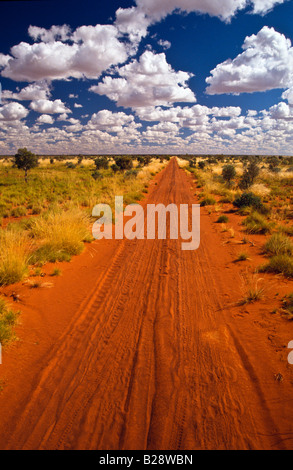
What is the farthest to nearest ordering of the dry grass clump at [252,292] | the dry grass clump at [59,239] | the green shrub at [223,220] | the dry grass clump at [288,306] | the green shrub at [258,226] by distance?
the green shrub at [223,220] → the green shrub at [258,226] → the dry grass clump at [59,239] → the dry grass clump at [252,292] → the dry grass clump at [288,306]

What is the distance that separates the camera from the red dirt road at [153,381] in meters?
2.64

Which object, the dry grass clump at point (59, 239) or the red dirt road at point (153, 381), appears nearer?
the red dirt road at point (153, 381)

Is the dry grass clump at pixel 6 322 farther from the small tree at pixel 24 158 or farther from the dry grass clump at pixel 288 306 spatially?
the small tree at pixel 24 158

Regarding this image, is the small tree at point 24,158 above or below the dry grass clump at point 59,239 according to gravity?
above

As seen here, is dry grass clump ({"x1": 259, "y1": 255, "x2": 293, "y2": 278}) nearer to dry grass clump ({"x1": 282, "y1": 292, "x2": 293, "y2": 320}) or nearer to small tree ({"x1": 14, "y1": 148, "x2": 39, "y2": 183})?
dry grass clump ({"x1": 282, "y1": 292, "x2": 293, "y2": 320})

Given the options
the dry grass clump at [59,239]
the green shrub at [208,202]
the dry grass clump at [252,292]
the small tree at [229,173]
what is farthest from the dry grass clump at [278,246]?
the small tree at [229,173]

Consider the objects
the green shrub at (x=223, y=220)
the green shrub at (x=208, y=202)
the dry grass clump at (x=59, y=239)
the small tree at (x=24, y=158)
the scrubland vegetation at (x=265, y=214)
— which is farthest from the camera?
the small tree at (x=24, y=158)

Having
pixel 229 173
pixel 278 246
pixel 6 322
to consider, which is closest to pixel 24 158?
pixel 229 173

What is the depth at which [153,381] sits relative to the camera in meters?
3.29

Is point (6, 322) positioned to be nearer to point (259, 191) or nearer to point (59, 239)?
point (59, 239)

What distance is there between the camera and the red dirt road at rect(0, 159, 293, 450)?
2643 millimetres

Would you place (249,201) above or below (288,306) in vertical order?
above

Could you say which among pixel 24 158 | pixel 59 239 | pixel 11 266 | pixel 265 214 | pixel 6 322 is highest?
pixel 24 158

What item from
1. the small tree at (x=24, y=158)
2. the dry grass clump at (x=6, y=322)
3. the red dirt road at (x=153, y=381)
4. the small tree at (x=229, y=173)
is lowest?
the red dirt road at (x=153, y=381)
